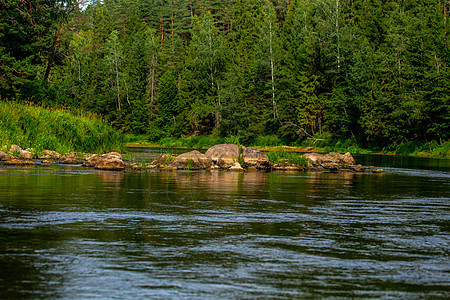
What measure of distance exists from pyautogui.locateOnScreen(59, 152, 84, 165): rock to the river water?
11348mm

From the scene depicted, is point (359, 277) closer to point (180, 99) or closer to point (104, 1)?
point (180, 99)

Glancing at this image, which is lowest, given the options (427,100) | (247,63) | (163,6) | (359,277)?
(359,277)

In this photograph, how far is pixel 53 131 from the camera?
32281 millimetres

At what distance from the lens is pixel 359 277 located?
7066 millimetres

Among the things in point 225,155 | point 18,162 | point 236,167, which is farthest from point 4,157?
point 236,167

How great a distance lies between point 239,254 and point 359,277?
1.91 meters

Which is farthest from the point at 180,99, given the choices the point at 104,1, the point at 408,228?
the point at 408,228

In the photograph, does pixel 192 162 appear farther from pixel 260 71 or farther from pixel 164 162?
pixel 260 71

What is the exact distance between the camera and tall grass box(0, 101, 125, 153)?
29938mm

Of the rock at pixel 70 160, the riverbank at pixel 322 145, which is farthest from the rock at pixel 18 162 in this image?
the riverbank at pixel 322 145

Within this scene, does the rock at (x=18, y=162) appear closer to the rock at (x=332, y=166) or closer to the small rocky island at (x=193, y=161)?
the small rocky island at (x=193, y=161)

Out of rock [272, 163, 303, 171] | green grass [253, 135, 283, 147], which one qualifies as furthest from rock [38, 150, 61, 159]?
green grass [253, 135, 283, 147]

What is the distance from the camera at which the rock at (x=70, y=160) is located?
28359mm

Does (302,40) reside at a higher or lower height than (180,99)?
higher
